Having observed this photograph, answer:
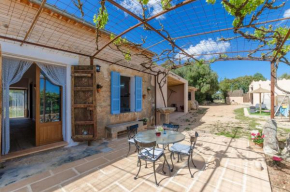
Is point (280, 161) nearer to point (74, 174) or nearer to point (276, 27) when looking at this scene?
point (276, 27)

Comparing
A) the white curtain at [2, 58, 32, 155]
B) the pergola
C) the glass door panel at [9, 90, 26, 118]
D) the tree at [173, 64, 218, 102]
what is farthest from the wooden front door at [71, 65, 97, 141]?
the tree at [173, 64, 218, 102]

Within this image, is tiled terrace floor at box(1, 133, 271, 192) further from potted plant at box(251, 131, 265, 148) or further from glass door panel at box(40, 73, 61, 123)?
glass door panel at box(40, 73, 61, 123)

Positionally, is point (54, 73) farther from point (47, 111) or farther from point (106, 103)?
point (106, 103)

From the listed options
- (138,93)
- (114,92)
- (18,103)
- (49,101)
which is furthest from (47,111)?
(18,103)

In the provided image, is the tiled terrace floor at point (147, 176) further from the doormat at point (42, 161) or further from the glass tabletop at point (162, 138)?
the glass tabletop at point (162, 138)

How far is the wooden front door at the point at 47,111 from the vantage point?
3883 millimetres

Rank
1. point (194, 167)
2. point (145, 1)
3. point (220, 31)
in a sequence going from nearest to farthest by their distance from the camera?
point (145, 1)
point (194, 167)
point (220, 31)

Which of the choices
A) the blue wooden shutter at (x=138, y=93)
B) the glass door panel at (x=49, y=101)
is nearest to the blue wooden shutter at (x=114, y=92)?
the blue wooden shutter at (x=138, y=93)

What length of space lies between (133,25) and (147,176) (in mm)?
2943

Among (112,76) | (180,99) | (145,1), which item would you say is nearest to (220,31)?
(145,1)

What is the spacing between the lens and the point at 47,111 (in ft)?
13.4

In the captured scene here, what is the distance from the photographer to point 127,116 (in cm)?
591

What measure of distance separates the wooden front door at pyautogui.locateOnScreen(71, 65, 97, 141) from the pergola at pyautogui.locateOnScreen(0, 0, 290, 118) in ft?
2.38

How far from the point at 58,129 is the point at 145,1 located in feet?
14.2
